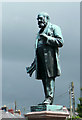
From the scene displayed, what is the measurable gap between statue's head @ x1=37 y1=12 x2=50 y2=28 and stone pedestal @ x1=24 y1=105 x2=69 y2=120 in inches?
85.4

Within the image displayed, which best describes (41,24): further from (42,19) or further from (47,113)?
(47,113)

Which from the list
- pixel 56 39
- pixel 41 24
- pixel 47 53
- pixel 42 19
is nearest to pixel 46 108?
pixel 47 53

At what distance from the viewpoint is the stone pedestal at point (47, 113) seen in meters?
7.29

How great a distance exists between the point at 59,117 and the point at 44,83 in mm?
1076

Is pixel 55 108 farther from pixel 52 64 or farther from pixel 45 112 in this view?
pixel 52 64

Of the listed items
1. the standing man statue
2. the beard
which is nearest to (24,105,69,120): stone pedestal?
the standing man statue

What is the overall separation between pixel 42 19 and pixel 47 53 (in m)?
0.91

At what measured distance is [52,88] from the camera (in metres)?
7.98

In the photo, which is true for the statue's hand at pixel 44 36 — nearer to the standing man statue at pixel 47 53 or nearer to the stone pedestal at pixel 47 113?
the standing man statue at pixel 47 53

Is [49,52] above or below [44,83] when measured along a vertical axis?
above

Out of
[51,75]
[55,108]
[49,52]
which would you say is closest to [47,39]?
[49,52]

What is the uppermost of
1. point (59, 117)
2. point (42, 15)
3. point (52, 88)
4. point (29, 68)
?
point (42, 15)

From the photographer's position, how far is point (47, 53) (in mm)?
8047

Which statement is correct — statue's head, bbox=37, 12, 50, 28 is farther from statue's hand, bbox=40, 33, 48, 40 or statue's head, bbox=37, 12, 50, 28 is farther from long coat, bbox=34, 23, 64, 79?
statue's hand, bbox=40, 33, 48, 40
